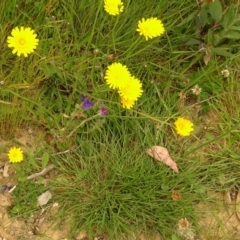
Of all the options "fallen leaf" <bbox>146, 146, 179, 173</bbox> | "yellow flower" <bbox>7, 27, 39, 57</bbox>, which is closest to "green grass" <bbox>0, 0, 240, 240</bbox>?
"fallen leaf" <bbox>146, 146, 179, 173</bbox>

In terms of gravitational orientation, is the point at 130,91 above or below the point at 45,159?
above

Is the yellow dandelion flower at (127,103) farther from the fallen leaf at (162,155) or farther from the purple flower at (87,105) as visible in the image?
the fallen leaf at (162,155)

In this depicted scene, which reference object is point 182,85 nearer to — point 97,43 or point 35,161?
point 97,43

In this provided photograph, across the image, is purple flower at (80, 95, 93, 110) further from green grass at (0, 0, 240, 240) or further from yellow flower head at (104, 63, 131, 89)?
yellow flower head at (104, 63, 131, 89)

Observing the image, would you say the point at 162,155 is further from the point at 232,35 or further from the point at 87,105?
the point at 232,35

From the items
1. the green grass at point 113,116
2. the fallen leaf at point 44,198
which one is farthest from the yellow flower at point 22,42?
the fallen leaf at point 44,198

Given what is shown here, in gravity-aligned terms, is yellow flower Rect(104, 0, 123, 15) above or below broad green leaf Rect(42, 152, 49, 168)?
above

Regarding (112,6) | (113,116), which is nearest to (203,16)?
(112,6)
